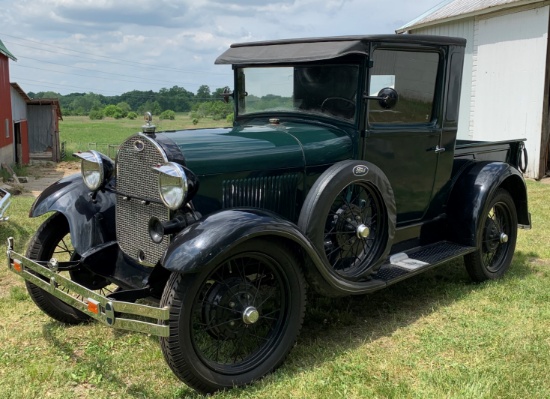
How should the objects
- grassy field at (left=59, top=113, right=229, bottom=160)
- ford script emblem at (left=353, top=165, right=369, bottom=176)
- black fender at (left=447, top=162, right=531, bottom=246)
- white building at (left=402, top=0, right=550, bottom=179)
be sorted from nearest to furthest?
ford script emblem at (left=353, top=165, right=369, bottom=176)
black fender at (left=447, top=162, right=531, bottom=246)
white building at (left=402, top=0, right=550, bottom=179)
grassy field at (left=59, top=113, right=229, bottom=160)

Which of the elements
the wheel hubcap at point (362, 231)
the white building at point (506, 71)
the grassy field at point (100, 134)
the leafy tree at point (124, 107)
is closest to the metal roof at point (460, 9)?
the white building at point (506, 71)

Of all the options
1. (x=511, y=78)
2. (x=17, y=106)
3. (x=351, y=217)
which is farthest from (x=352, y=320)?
(x=17, y=106)

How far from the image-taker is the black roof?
388 cm

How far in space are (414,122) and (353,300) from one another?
156cm

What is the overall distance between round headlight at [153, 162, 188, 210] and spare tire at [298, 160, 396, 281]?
0.84 meters

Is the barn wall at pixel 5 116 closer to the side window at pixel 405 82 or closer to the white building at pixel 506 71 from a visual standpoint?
the white building at pixel 506 71

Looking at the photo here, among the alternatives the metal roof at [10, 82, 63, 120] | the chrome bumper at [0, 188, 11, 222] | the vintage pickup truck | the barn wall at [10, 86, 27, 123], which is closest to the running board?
the vintage pickup truck

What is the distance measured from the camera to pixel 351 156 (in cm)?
411

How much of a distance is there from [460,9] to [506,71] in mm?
2042

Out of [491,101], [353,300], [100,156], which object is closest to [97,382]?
[100,156]

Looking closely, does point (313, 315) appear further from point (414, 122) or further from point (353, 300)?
point (414, 122)

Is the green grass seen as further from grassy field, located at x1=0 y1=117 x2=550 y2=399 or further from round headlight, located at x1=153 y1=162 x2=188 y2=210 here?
round headlight, located at x1=153 y1=162 x2=188 y2=210

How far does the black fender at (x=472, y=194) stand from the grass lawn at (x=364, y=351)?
0.52 metres

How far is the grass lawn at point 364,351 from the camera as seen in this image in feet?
10.4
